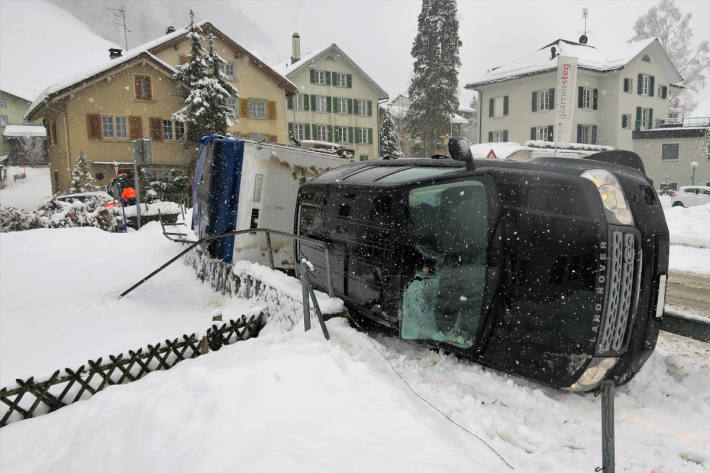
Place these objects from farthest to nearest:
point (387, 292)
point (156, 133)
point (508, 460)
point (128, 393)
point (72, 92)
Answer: point (156, 133) → point (72, 92) → point (387, 292) → point (128, 393) → point (508, 460)

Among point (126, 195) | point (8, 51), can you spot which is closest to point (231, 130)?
point (126, 195)

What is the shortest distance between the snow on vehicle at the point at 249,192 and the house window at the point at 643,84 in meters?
37.9

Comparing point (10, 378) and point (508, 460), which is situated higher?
point (508, 460)

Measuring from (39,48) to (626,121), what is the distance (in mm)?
109212

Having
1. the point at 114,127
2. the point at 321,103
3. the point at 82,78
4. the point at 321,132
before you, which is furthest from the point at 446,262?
the point at 321,103

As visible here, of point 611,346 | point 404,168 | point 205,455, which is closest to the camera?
point 205,455

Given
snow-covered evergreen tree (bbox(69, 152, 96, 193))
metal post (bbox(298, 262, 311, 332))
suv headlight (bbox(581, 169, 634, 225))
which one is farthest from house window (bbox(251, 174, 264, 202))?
snow-covered evergreen tree (bbox(69, 152, 96, 193))

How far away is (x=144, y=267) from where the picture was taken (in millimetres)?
8383

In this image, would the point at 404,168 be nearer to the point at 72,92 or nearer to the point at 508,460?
the point at 508,460

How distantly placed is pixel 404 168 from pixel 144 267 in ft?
20.2

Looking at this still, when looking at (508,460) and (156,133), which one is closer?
(508,460)

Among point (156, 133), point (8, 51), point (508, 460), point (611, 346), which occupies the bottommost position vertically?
point (508, 460)

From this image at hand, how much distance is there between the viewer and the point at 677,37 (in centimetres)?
4272

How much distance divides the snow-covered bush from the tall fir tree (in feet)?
87.9
